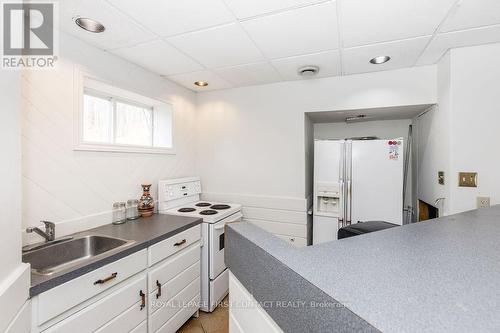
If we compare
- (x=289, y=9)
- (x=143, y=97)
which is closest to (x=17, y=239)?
(x=143, y=97)

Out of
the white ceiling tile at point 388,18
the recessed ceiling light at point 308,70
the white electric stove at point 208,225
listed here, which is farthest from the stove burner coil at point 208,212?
the white ceiling tile at point 388,18

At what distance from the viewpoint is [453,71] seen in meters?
1.79

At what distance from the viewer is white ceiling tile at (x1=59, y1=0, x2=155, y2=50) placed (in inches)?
50.5

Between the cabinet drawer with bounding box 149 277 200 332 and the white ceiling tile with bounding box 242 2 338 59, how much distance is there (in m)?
2.03

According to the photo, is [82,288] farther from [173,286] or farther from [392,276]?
[392,276]

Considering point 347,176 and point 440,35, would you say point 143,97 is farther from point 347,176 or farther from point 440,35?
point 440,35

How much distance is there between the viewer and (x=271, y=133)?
2.62 m

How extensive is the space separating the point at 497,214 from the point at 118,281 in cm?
216

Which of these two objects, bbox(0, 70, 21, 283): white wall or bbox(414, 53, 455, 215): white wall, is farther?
bbox(414, 53, 455, 215): white wall

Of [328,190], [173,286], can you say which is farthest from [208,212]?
[328,190]

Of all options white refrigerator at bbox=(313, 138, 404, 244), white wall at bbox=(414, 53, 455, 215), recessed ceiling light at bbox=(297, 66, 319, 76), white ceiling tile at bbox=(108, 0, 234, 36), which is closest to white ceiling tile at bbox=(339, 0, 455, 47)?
recessed ceiling light at bbox=(297, 66, 319, 76)

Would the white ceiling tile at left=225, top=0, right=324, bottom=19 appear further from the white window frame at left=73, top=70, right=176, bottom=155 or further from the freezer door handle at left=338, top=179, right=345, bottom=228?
the freezer door handle at left=338, top=179, right=345, bottom=228

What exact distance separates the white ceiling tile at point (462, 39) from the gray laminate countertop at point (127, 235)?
2347 mm

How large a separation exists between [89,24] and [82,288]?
5.14 ft
